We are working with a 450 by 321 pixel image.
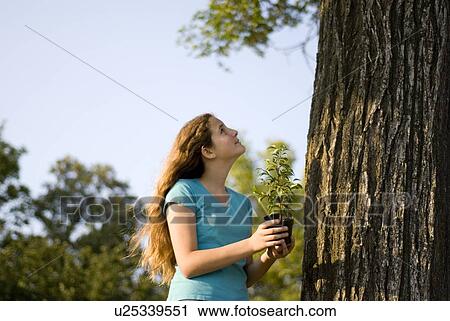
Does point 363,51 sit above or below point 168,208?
above

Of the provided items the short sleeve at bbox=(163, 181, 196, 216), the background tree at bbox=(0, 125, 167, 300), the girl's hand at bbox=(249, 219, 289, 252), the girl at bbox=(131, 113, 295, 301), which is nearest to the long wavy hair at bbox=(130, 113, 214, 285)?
the girl at bbox=(131, 113, 295, 301)

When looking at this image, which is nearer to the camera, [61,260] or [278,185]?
[278,185]

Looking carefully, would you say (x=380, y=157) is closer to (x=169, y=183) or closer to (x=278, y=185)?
(x=278, y=185)

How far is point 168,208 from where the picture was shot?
3.19m

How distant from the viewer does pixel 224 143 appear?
3418 mm

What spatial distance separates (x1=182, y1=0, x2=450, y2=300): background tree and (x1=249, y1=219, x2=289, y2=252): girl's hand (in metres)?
0.39

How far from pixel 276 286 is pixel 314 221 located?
17265mm

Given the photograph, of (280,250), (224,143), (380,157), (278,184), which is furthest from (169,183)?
(380,157)

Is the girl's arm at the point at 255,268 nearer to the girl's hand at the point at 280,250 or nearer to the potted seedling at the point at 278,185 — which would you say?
the girl's hand at the point at 280,250

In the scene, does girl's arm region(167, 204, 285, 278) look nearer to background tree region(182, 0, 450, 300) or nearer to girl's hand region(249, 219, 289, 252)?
girl's hand region(249, 219, 289, 252)

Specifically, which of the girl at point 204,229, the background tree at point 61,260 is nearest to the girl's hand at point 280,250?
the girl at point 204,229

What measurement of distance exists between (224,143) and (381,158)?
31.0 inches
